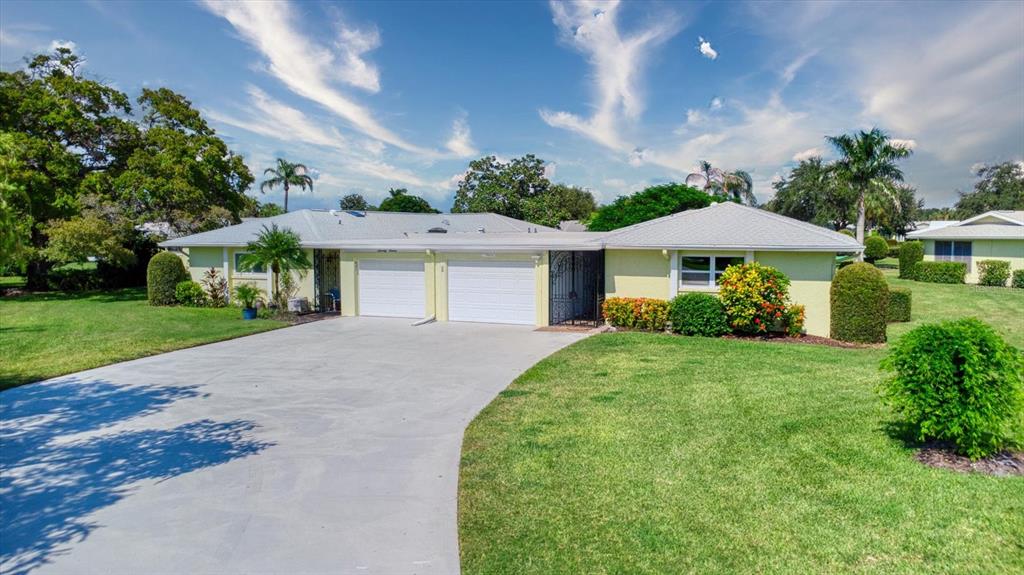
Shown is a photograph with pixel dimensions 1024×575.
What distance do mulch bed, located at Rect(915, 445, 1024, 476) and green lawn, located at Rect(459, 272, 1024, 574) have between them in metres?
0.19

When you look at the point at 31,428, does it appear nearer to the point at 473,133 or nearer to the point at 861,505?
the point at 861,505

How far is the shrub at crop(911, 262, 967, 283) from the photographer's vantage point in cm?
2852

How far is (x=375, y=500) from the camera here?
557 cm

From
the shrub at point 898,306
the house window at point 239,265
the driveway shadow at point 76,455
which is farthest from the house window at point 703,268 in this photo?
the house window at point 239,265

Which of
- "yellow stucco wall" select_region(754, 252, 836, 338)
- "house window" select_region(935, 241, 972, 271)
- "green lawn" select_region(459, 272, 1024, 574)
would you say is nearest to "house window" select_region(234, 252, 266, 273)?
"green lawn" select_region(459, 272, 1024, 574)

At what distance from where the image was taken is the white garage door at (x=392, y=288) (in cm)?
1853

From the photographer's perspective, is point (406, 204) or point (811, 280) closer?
point (811, 280)

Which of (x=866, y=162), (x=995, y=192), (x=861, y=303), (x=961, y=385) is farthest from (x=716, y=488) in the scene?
(x=995, y=192)

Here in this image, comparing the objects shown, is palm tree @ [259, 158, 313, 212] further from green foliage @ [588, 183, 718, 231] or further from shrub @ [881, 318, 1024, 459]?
shrub @ [881, 318, 1024, 459]

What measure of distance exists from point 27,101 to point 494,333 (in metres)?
26.0

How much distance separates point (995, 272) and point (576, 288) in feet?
76.5

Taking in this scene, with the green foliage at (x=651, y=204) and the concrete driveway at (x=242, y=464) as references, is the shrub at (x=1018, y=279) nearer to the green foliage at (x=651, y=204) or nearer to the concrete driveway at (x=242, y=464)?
the green foliage at (x=651, y=204)

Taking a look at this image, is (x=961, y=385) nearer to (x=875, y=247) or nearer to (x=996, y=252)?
(x=996, y=252)

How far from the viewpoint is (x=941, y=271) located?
94.9ft
